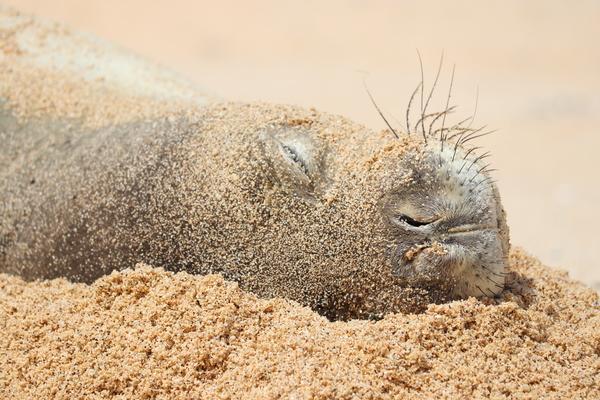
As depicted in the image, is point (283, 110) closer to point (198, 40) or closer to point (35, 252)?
point (35, 252)

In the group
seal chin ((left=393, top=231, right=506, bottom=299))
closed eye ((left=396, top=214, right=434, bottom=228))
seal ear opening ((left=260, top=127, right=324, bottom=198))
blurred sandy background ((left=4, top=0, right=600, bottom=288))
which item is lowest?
seal chin ((left=393, top=231, right=506, bottom=299))

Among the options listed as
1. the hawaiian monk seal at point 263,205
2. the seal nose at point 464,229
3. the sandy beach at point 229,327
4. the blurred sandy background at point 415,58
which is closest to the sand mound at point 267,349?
the sandy beach at point 229,327

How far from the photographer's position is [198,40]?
15578mm

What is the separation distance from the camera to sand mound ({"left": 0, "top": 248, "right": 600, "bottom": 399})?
2486mm

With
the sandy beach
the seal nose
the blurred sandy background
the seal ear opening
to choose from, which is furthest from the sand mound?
the blurred sandy background

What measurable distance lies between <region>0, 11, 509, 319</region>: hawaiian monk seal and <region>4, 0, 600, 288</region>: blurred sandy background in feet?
13.0

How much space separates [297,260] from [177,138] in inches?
30.4

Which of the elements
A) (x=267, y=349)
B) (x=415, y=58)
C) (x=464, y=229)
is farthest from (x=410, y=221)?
(x=415, y=58)

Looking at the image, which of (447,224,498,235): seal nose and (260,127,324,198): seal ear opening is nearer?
(447,224,498,235): seal nose

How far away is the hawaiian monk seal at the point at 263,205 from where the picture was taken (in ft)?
8.84

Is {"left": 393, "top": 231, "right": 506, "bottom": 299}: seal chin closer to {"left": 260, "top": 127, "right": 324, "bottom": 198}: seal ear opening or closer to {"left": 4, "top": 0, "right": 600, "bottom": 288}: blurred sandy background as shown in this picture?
{"left": 260, "top": 127, "right": 324, "bottom": 198}: seal ear opening

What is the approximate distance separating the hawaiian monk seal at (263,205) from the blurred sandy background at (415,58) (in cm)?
395

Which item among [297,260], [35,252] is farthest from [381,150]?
[35,252]

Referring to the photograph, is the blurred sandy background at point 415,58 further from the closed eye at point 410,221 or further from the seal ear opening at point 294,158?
the closed eye at point 410,221
